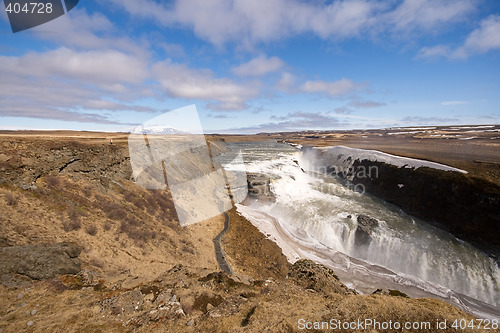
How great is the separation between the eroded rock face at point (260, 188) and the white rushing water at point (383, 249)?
112 cm

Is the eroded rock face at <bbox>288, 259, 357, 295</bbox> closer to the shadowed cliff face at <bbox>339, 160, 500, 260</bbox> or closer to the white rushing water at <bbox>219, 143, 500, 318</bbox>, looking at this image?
the white rushing water at <bbox>219, 143, 500, 318</bbox>

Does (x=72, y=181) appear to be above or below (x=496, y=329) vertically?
above

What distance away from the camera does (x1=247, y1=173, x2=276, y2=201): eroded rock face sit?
2746 centimetres

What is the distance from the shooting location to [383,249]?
17688 millimetres

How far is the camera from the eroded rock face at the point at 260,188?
27.5 m

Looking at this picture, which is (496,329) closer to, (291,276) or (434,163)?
(291,276)

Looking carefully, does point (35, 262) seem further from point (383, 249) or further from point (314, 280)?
point (383, 249)

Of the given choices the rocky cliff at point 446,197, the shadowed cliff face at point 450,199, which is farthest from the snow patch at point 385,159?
the shadowed cliff face at point 450,199

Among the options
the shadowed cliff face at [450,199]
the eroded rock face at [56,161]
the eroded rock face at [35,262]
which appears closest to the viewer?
the eroded rock face at [35,262]

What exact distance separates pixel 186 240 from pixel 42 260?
8147 millimetres

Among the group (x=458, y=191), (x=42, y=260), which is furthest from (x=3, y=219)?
(x=458, y=191)

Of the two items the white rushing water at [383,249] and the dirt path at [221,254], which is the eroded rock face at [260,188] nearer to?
the white rushing water at [383,249]

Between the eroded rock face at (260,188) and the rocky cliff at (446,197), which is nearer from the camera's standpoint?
the rocky cliff at (446,197)

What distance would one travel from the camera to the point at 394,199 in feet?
84.3
